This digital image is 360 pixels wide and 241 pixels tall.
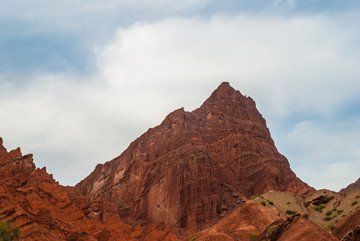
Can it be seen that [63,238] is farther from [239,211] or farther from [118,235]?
[239,211]

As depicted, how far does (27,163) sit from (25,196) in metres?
19.1

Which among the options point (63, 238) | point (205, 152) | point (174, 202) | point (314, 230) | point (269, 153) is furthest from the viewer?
point (269, 153)

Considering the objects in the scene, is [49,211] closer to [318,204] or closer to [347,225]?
[318,204]

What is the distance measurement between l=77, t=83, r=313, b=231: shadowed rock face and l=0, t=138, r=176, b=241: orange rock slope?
12484 millimetres

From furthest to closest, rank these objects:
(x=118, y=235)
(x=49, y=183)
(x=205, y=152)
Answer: (x=205, y=152) < (x=49, y=183) < (x=118, y=235)

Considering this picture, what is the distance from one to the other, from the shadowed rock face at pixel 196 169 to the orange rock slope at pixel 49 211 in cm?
1248

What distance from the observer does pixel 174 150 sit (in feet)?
414

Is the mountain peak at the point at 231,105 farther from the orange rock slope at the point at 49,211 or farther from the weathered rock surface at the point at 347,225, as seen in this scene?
the weathered rock surface at the point at 347,225

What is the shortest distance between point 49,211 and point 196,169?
154 feet

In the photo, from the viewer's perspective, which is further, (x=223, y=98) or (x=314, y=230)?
(x=223, y=98)

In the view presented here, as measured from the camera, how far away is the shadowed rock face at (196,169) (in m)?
109

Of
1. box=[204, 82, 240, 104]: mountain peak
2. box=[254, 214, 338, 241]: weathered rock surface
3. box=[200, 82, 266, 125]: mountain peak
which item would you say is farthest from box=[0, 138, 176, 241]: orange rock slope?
box=[204, 82, 240, 104]: mountain peak

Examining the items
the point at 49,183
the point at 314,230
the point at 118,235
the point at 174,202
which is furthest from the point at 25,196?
the point at 314,230

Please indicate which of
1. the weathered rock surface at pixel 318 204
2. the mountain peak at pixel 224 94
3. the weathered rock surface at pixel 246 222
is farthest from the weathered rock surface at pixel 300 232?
the mountain peak at pixel 224 94
